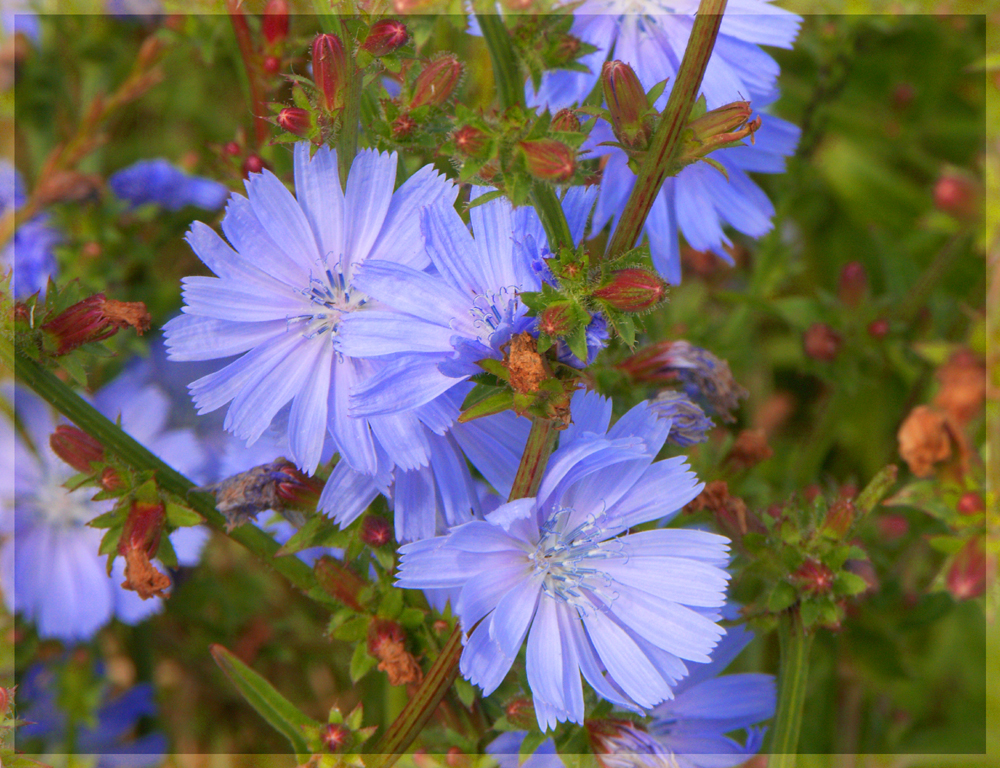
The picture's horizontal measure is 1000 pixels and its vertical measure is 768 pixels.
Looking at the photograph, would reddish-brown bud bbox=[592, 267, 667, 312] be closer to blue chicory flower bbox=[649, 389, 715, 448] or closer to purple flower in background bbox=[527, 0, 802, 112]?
blue chicory flower bbox=[649, 389, 715, 448]

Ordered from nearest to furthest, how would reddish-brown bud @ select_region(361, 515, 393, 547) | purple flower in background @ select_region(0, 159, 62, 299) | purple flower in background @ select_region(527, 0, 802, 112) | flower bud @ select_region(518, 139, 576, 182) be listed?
flower bud @ select_region(518, 139, 576, 182) → reddish-brown bud @ select_region(361, 515, 393, 547) → purple flower in background @ select_region(527, 0, 802, 112) → purple flower in background @ select_region(0, 159, 62, 299)

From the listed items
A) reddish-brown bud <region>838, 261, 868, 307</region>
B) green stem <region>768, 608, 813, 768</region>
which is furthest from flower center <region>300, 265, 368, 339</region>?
reddish-brown bud <region>838, 261, 868, 307</region>

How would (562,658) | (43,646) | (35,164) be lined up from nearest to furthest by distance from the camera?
1. (562,658)
2. (43,646)
3. (35,164)

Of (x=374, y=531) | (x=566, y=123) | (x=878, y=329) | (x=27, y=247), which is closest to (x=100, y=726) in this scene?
(x=27, y=247)

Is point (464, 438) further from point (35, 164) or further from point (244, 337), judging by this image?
point (35, 164)

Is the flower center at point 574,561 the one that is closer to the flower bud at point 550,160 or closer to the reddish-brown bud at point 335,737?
the reddish-brown bud at point 335,737

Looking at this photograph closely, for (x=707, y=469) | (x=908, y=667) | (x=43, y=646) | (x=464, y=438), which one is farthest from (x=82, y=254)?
(x=908, y=667)

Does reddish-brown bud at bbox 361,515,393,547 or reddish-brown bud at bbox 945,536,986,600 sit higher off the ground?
reddish-brown bud at bbox 361,515,393,547
